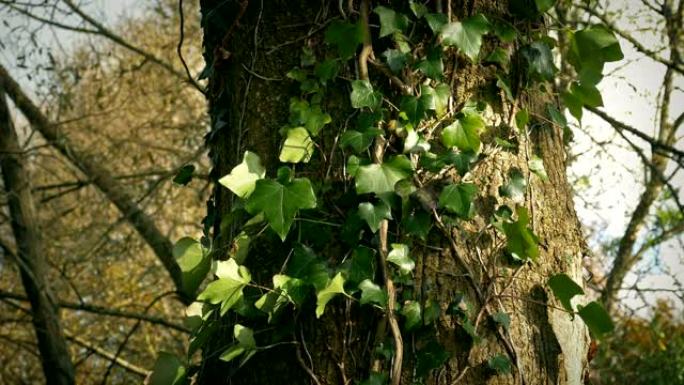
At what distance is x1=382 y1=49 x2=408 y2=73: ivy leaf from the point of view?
193cm

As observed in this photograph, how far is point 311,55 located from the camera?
2.02 metres

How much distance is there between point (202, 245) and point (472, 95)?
89 cm

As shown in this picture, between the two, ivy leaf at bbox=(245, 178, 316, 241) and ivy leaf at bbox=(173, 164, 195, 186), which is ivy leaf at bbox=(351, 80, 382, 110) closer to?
ivy leaf at bbox=(245, 178, 316, 241)

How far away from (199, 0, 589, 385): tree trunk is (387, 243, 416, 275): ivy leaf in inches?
1.6

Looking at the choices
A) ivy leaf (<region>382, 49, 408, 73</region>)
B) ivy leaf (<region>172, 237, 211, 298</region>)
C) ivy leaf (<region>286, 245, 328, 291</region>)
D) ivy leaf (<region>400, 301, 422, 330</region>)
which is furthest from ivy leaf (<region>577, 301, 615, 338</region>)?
ivy leaf (<region>172, 237, 211, 298</region>)

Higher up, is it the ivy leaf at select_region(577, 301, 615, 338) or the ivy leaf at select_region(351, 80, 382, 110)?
the ivy leaf at select_region(351, 80, 382, 110)

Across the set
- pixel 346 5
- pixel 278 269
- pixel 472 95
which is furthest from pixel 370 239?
pixel 346 5

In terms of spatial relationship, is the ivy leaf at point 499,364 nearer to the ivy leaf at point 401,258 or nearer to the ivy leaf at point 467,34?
the ivy leaf at point 401,258

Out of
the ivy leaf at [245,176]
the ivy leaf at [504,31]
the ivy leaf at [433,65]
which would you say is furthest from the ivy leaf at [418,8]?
the ivy leaf at [245,176]

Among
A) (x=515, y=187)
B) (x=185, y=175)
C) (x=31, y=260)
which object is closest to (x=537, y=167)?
(x=515, y=187)

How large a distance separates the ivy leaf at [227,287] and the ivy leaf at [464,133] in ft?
2.12

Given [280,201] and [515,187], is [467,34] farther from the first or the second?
[280,201]

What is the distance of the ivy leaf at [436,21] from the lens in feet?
6.35

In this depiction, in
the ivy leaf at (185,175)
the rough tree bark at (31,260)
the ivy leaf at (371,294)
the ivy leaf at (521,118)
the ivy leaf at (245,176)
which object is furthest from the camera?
the rough tree bark at (31,260)
